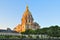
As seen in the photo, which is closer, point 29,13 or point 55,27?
point 55,27

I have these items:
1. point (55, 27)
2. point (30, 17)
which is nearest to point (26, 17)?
point (30, 17)

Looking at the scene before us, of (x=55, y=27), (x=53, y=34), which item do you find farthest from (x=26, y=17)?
(x=53, y=34)

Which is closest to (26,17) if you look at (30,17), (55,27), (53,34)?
(30,17)

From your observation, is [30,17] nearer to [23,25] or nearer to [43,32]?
[23,25]

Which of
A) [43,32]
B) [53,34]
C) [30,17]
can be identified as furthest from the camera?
[30,17]

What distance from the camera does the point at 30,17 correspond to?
3851 inches

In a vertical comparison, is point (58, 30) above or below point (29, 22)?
below

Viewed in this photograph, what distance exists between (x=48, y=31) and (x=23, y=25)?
1228 inches

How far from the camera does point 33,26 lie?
10062 centimetres

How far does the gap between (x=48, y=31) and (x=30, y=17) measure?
2892 centimetres

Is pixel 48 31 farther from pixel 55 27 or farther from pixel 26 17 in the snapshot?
pixel 26 17

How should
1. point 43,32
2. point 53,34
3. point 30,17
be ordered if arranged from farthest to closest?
point 30,17 < point 43,32 < point 53,34

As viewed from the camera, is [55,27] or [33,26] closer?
[55,27]

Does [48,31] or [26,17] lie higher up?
[26,17]
